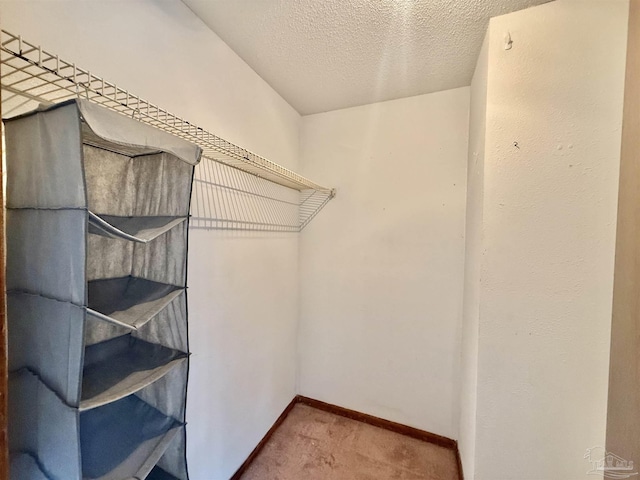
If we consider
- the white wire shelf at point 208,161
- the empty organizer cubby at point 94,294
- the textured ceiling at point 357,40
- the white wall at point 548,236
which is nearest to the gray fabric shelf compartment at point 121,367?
the empty organizer cubby at point 94,294

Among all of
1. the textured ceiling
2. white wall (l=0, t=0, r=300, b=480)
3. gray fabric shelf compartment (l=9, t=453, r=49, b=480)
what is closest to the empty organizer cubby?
gray fabric shelf compartment (l=9, t=453, r=49, b=480)

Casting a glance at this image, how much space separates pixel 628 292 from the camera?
89cm

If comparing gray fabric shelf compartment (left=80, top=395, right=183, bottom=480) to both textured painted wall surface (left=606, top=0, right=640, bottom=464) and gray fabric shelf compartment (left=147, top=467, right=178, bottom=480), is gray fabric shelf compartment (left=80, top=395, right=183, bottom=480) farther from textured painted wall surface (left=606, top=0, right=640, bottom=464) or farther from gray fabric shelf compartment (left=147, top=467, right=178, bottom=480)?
textured painted wall surface (left=606, top=0, right=640, bottom=464)

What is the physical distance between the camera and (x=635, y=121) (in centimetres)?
88

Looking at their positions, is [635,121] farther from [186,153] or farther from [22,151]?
[22,151]

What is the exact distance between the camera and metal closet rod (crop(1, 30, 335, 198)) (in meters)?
0.60

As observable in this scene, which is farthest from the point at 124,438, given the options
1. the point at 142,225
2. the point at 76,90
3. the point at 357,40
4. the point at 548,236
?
the point at 357,40

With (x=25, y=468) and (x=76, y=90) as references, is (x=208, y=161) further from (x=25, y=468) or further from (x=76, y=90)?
(x=25, y=468)

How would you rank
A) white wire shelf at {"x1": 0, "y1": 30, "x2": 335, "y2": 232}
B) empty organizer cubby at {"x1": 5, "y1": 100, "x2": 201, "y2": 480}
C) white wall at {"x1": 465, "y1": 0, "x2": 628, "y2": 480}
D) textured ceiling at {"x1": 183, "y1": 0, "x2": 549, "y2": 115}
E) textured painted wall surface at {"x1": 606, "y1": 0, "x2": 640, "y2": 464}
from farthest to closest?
textured ceiling at {"x1": 183, "y1": 0, "x2": 549, "y2": 115}
white wall at {"x1": 465, "y1": 0, "x2": 628, "y2": 480}
textured painted wall surface at {"x1": 606, "y1": 0, "x2": 640, "y2": 464}
white wire shelf at {"x1": 0, "y1": 30, "x2": 335, "y2": 232}
empty organizer cubby at {"x1": 5, "y1": 100, "x2": 201, "y2": 480}

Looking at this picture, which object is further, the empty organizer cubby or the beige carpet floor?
the beige carpet floor

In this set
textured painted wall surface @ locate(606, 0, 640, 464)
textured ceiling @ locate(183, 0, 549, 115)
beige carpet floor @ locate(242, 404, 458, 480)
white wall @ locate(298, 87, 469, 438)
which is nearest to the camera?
textured painted wall surface @ locate(606, 0, 640, 464)

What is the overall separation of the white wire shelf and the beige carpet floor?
1.52 meters

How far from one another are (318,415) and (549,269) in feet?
6.38

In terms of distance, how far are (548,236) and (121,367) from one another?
1601mm
